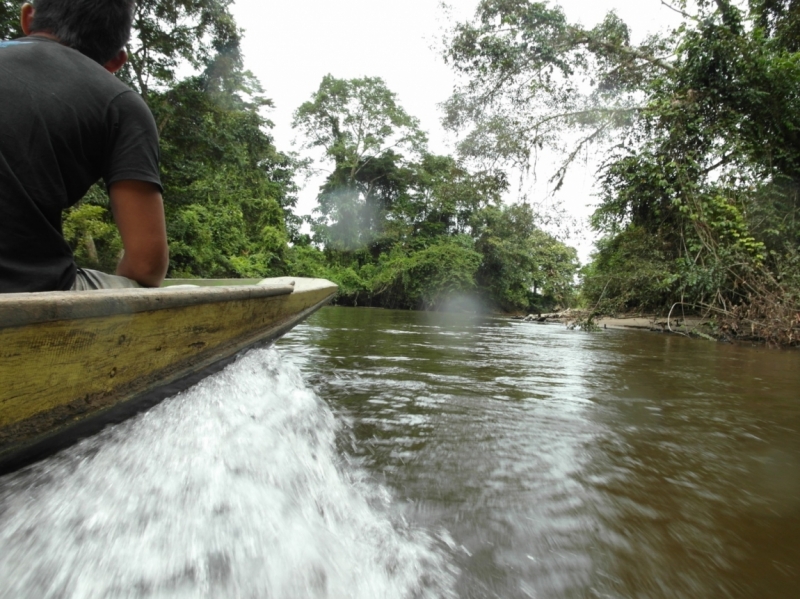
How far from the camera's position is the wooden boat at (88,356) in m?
0.83

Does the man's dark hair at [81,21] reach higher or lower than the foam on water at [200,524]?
higher

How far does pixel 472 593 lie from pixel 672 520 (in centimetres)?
62

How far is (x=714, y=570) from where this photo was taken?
91 cm

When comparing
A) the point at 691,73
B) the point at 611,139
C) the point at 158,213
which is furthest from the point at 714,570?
the point at 611,139

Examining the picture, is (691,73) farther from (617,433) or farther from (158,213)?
(158,213)

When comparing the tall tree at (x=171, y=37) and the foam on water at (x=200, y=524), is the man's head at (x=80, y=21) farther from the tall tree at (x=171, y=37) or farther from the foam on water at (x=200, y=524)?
the tall tree at (x=171, y=37)

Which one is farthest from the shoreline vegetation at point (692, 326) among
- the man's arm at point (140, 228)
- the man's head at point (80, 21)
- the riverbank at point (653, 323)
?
the man's head at point (80, 21)

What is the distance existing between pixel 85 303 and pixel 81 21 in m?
0.85

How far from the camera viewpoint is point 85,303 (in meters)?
0.92

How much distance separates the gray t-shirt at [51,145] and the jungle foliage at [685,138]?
26.5 ft

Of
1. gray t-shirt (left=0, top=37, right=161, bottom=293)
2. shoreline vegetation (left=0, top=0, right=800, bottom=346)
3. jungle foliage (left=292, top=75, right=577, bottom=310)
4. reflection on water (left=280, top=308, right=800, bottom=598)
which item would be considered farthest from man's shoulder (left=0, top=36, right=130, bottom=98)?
jungle foliage (left=292, top=75, right=577, bottom=310)

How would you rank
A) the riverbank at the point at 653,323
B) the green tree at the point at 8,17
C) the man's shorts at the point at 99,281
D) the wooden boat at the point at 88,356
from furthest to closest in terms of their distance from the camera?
1. the riverbank at the point at 653,323
2. the green tree at the point at 8,17
3. the man's shorts at the point at 99,281
4. the wooden boat at the point at 88,356

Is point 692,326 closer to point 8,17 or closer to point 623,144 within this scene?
point 623,144

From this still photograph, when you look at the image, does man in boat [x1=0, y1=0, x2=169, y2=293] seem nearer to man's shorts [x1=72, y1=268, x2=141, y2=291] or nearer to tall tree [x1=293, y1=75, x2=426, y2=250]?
man's shorts [x1=72, y1=268, x2=141, y2=291]
